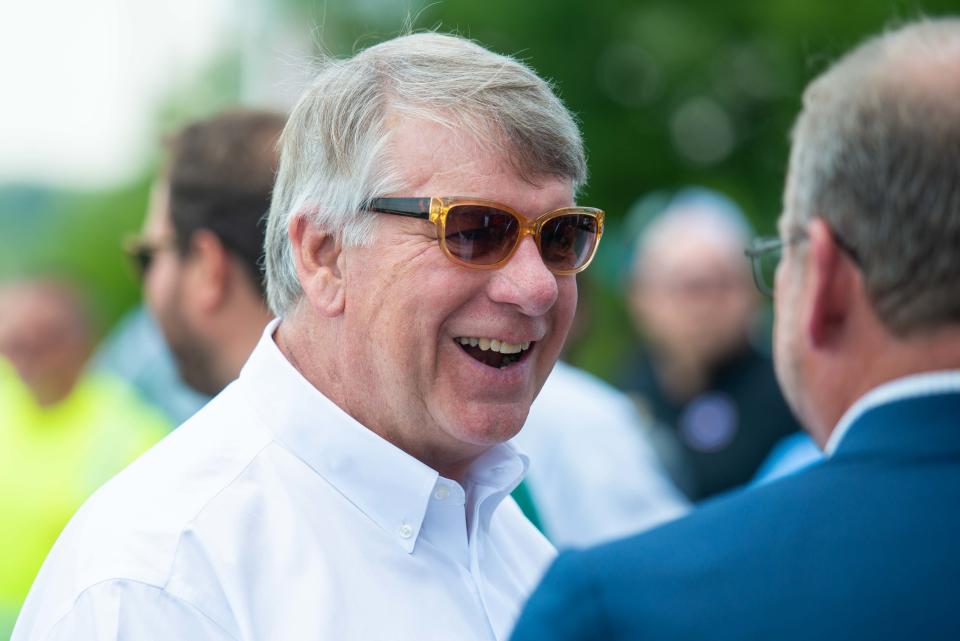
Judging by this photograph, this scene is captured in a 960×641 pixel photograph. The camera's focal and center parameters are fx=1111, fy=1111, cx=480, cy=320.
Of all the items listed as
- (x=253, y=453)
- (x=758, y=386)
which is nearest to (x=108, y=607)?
(x=253, y=453)

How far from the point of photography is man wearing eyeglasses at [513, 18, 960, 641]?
152 cm

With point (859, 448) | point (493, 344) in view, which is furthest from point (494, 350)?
point (859, 448)

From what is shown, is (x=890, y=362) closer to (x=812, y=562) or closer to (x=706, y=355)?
(x=812, y=562)

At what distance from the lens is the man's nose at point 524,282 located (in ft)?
7.54

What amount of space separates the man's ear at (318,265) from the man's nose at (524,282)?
33cm

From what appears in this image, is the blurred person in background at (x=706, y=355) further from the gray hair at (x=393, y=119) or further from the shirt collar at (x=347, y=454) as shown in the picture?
the shirt collar at (x=347, y=454)

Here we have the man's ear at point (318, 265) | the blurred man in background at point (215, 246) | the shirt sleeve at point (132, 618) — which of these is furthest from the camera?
the blurred man in background at point (215, 246)

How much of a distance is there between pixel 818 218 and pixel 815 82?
0.34 m

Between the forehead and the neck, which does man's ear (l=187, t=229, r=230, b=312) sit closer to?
the forehead

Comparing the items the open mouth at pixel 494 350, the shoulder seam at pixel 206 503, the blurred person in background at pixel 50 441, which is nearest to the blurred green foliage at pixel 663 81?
the blurred person in background at pixel 50 441

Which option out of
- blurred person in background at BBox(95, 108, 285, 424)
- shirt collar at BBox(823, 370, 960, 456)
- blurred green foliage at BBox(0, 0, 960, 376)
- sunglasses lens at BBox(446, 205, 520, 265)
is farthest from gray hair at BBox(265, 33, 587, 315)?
blurred green foliage at BBox(0, 0, 960, 376)

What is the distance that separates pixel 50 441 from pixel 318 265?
3.17 m

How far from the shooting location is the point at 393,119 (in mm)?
2258

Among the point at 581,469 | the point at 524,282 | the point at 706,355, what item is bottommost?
the point at 706,355
